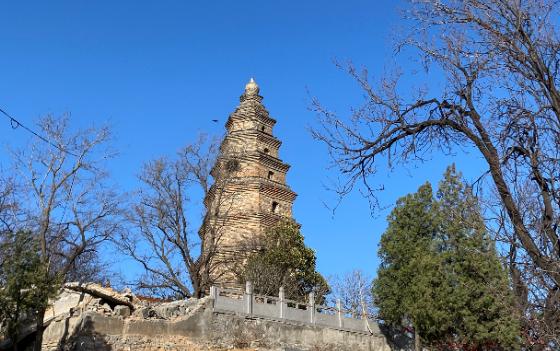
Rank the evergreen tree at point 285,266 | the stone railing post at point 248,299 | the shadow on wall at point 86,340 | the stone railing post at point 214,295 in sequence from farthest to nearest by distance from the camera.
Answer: the evergreen tree at point 285,266 < the stone railing post at point 248,299 < the stone railing post at point 214,295 < the shadow on wall at point 86,340

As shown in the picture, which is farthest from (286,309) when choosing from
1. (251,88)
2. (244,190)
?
(251,88)

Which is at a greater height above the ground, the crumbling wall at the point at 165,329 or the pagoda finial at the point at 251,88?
the pagoda finial at the point at 251,88

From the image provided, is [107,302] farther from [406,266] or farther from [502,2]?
[502,2]

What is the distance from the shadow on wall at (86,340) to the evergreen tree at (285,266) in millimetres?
8778

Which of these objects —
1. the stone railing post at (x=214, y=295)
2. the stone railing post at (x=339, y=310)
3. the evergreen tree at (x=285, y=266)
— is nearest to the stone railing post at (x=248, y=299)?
the stone railing post at (x=214, y=295)

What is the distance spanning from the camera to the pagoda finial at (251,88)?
1399 inches

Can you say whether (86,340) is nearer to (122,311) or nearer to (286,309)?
(122,311)

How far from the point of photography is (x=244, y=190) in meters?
30.0

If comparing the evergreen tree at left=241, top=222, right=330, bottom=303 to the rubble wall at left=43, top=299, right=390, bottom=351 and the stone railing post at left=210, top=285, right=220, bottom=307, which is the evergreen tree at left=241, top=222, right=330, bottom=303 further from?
the stone railing post at left=210, top=285, right=220, bottom=307

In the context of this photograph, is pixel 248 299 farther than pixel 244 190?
No

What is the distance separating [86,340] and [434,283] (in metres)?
10.8

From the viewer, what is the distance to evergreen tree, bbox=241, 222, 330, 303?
77.3ft

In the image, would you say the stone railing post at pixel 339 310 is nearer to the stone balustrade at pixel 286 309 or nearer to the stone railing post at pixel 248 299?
the stone balustrade at pixel 286 309

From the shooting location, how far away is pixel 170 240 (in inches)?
897
